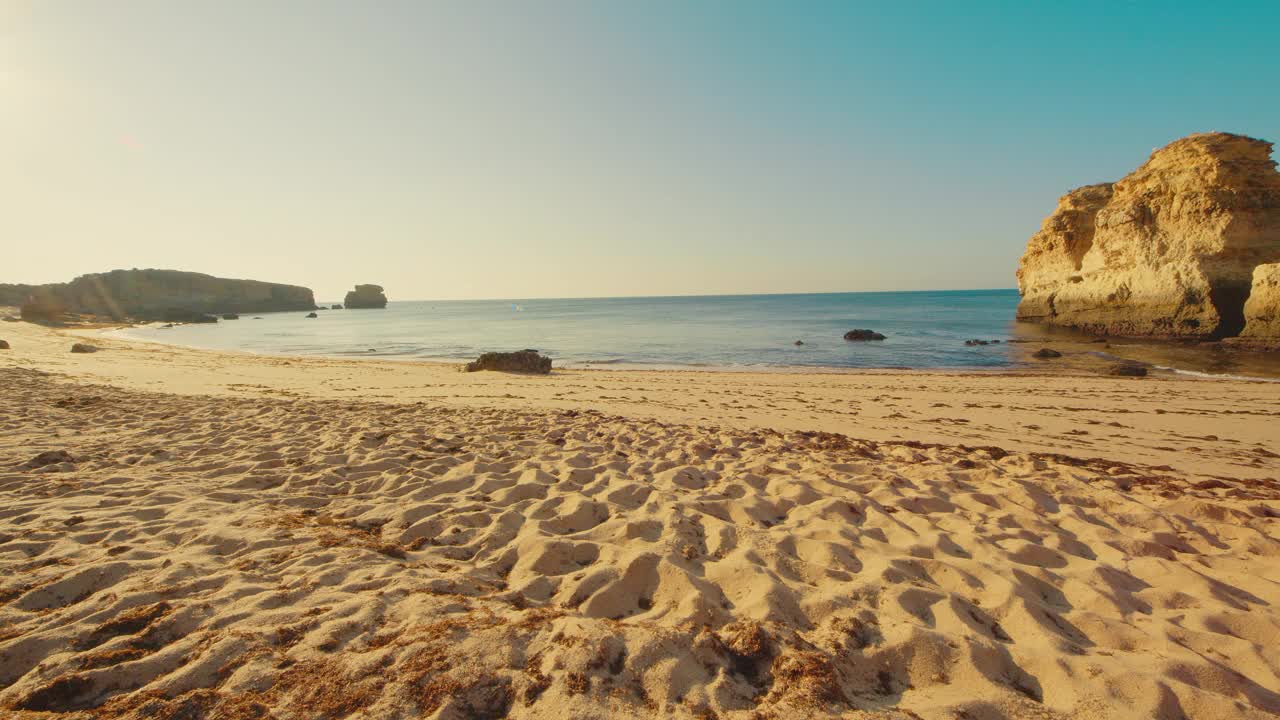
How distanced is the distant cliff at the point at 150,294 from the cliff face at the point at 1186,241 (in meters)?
86.4

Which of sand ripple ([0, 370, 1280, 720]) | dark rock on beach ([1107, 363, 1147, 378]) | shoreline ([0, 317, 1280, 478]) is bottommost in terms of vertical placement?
dark rock on beach ([1107, 363, 1147, 378])

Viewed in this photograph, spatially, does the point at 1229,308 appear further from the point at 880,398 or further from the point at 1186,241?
the point at 880,398

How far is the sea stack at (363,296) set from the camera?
124 m

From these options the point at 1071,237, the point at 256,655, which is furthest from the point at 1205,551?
the point at 1071,237

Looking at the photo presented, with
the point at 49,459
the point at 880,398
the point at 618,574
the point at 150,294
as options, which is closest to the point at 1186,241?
the point at 880,398

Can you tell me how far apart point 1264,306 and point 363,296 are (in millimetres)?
140229

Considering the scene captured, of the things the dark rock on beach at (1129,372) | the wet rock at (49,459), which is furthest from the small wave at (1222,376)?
the wet rock at (49,459)

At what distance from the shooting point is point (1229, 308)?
22.8m

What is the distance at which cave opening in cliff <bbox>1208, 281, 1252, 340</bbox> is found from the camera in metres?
22.6

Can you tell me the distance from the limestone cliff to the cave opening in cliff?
237cm

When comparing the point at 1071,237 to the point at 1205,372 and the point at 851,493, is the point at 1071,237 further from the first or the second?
the point at 851,493

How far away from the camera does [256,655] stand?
7.14 feet

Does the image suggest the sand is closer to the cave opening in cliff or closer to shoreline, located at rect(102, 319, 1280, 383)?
shoreline, located at rect(102, 319, 1280, 383)

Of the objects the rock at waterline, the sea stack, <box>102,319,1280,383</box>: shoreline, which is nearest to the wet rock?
<box>102,319,1280,383</box>: shoreline
